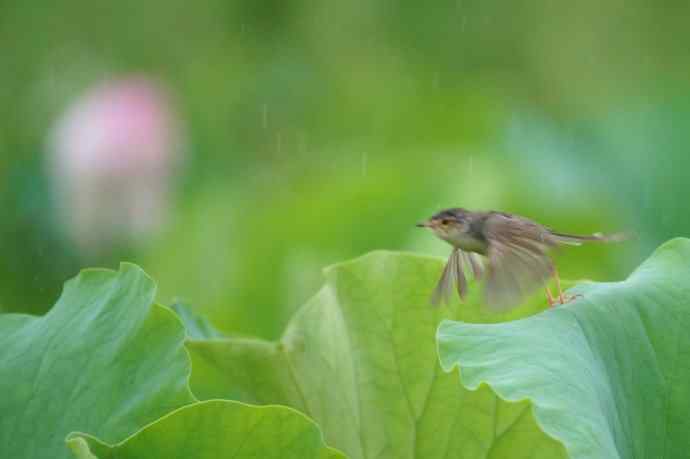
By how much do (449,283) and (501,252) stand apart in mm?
62

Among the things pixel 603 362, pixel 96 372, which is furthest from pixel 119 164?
pixel 603 362

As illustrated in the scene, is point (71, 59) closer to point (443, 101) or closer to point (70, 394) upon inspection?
point (443, 101)

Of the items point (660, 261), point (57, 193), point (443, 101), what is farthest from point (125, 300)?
point (443, 101)

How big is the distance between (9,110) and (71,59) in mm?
449

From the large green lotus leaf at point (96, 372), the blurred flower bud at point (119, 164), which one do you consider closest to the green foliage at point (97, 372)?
the large green lotus leaf at point (96, 372)

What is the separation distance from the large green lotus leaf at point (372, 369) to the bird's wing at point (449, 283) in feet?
0.04

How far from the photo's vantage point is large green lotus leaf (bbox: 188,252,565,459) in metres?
0.95

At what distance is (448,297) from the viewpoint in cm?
102

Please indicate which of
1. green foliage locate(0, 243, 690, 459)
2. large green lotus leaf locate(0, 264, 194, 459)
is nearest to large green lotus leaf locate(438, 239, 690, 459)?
green foliage locate(0, 243, 690, 459)

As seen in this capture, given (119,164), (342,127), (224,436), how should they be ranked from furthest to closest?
(342,127) → (119,164) → (224,436)

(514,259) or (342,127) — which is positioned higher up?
(514,259)

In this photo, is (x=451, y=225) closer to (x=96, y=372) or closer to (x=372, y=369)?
(x=372, y=369)

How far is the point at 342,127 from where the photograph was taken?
3.99m

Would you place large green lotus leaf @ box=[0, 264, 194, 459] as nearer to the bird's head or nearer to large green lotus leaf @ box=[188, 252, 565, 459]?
large green lotus leaf @ box=[188, 252, 565, 459]
